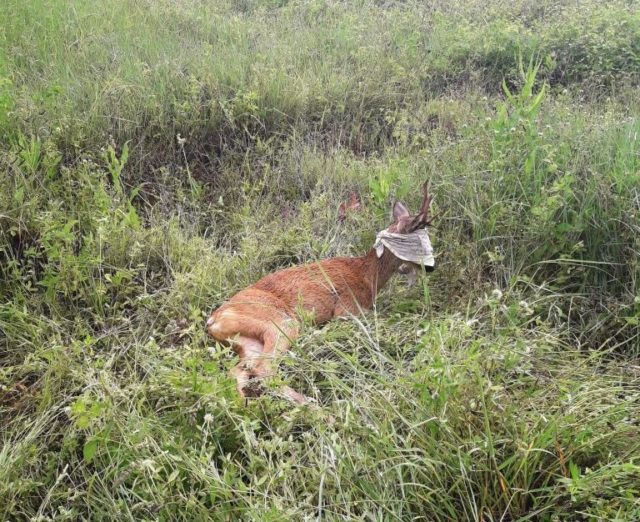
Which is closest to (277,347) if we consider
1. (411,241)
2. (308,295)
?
(308,295)

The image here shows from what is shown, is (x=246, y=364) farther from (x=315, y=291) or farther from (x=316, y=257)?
(x=316, y=257)

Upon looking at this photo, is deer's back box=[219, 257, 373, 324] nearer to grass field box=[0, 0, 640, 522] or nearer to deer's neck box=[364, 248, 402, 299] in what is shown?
deer's neck box=[364, 248, 402, 299]

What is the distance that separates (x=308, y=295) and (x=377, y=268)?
0.35m

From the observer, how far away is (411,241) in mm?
2844

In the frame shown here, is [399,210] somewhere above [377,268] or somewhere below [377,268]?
above

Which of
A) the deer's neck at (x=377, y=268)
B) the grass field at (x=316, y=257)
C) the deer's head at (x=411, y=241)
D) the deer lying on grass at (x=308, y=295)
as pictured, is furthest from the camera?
the deer's neck at (x=377, y=268)

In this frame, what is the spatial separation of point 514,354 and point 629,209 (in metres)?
1.33

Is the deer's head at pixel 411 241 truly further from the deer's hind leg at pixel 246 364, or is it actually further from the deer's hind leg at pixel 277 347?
the deer's hind leg at pixel 246 364

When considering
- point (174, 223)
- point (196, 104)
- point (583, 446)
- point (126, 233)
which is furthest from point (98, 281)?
point (583, 446)

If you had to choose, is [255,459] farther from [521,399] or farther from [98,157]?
[98,157]

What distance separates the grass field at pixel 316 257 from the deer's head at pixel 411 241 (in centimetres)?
23

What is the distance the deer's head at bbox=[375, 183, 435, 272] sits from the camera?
279cm

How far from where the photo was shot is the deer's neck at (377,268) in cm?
296

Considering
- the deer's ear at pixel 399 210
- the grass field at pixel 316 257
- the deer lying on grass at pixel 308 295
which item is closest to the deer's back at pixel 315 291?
the deer lying on grass at pixel 308 295
